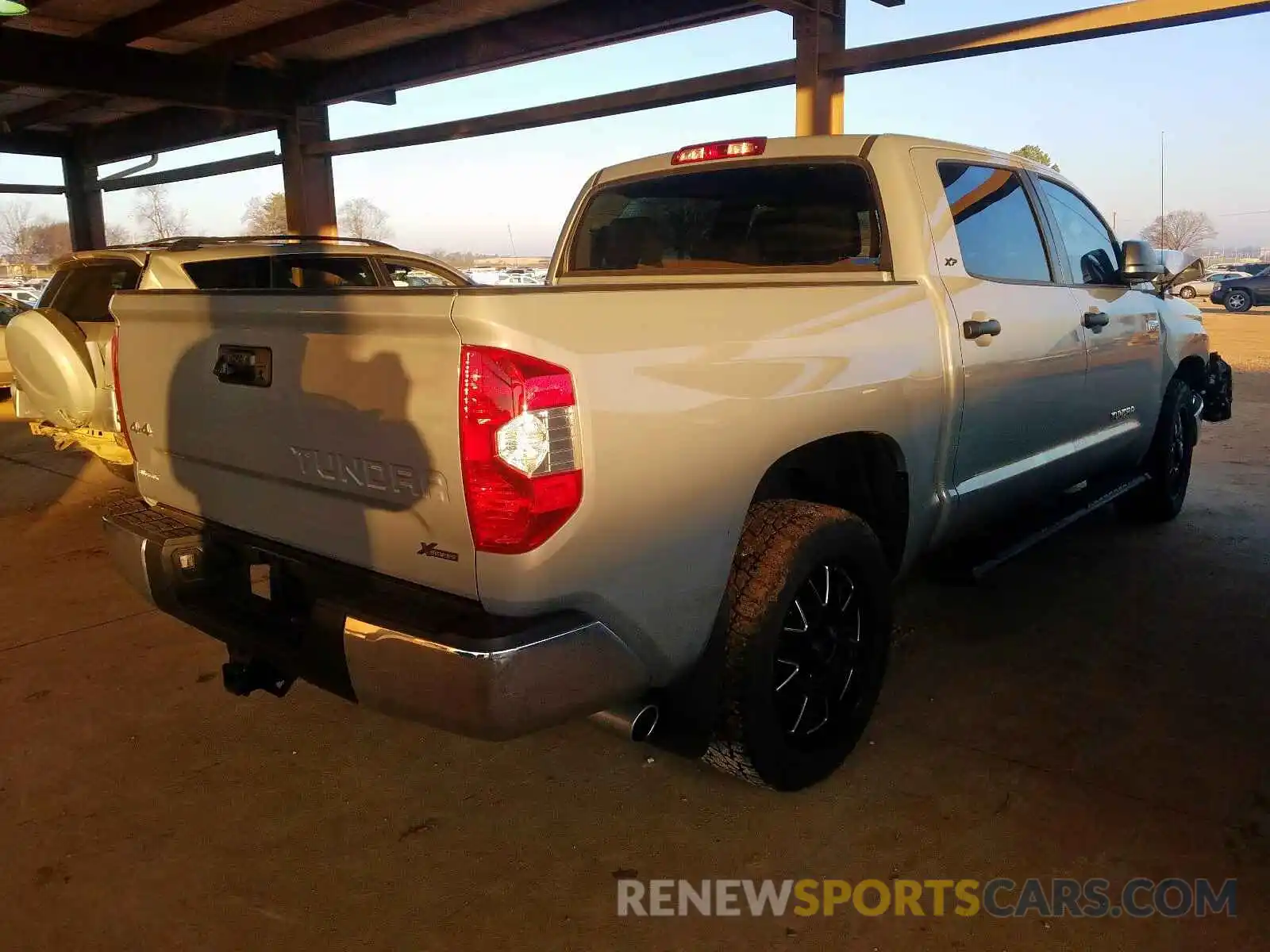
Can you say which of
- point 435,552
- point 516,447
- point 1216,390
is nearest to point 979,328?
point 516,447

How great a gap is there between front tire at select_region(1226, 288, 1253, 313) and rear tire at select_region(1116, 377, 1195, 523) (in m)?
23.8

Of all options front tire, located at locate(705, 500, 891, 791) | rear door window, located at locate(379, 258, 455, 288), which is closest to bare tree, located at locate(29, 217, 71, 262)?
rear door window, located at locate(379, 258, 455, 288)

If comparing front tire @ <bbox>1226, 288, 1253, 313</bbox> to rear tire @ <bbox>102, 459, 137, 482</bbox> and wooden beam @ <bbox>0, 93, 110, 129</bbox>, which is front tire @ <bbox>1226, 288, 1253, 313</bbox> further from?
rear tire @ <bbox>102, 459, 137, 482</bbox>

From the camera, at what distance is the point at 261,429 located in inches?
95.9

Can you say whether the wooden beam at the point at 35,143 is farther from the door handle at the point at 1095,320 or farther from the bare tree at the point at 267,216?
the door handle at the point at 1095,320

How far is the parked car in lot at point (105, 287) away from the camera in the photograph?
227 inches

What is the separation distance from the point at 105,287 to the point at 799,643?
5.97m

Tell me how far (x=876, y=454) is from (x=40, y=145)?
77.4 feet

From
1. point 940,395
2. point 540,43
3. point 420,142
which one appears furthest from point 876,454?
point 420,142

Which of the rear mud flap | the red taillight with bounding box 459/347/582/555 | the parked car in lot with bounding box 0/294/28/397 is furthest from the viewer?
the parked car in lot with bounding box 0/294/28/397

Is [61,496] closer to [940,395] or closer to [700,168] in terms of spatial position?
[700,168]

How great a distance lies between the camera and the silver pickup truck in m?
1.98

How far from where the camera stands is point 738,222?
3721mm

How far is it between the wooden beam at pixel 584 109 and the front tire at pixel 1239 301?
828 inches
